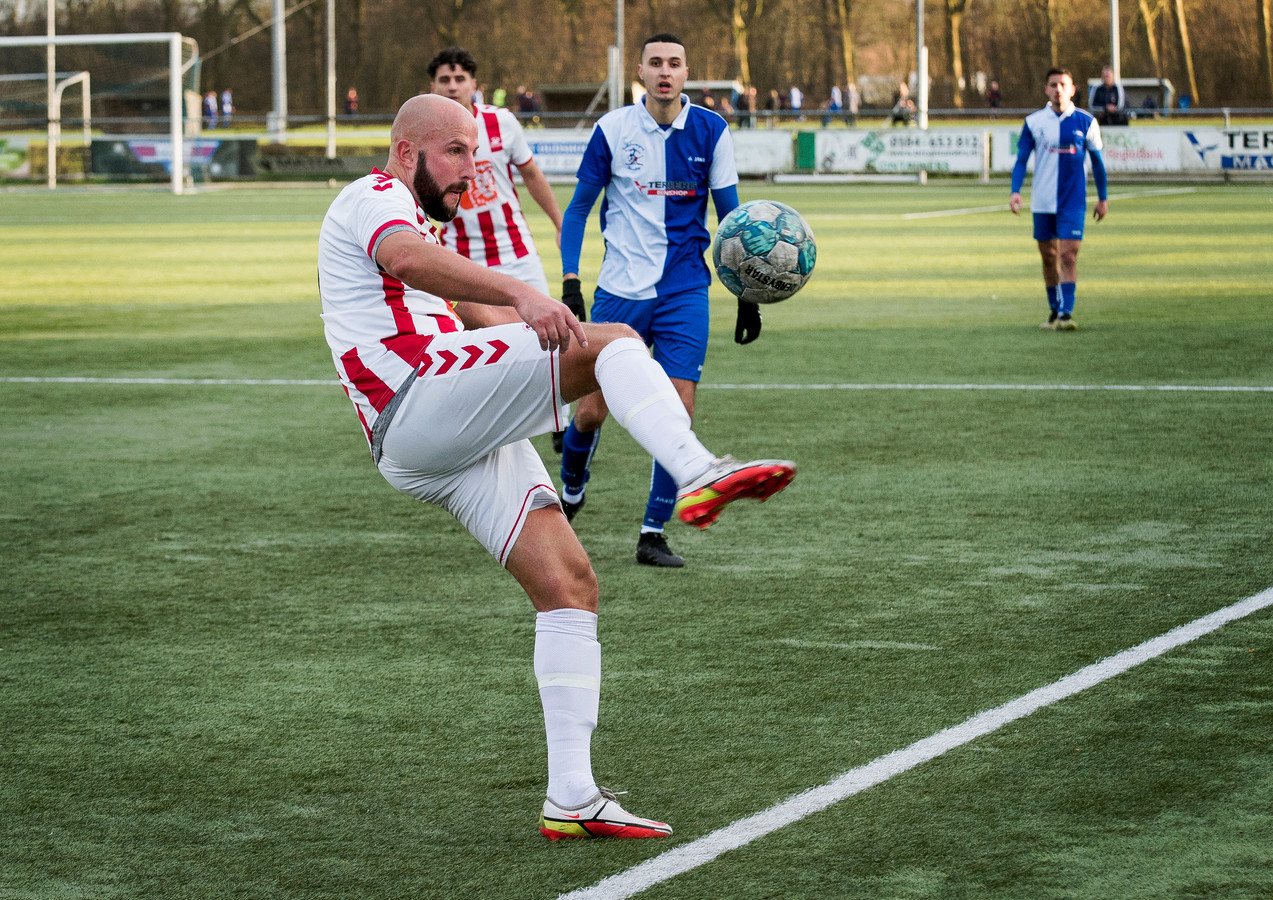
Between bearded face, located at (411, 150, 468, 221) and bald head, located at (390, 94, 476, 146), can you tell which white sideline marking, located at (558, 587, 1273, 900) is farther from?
bald head, located at (390, 94, 476, 146)

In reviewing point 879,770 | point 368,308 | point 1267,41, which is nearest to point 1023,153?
point 879,770

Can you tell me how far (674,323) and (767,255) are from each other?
5.49 feet

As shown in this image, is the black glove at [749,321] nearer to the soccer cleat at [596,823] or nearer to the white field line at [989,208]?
the soccer cleat at [596,823]

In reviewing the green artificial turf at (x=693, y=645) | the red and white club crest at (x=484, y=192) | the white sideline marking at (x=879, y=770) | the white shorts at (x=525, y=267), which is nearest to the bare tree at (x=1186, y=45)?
the green artificial turf at (x=693, y=645)

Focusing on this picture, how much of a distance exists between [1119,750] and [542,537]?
5.49 feet

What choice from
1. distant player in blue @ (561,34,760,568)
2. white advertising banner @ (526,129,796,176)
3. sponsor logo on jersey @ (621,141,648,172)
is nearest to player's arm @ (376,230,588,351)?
distant player in blue @ (561,34,760,568)

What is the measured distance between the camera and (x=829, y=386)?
11.1m

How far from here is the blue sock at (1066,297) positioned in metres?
13.8

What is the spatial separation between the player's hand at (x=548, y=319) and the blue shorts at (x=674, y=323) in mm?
3322

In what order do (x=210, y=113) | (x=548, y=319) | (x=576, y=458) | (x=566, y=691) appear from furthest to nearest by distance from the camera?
(x=210, y=113) → (x=576, y=458) → (x=566, y=691) → (x=548, y=319)

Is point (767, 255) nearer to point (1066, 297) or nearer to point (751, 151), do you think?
point (1066, 297)

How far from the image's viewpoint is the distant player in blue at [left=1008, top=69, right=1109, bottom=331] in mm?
13836

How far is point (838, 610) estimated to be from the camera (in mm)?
5770

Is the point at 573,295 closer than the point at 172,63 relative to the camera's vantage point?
Yes
